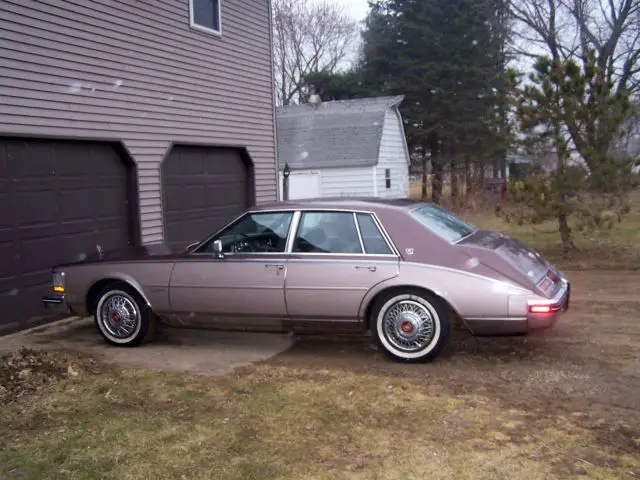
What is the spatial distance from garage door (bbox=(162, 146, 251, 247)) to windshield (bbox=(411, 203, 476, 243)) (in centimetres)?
499

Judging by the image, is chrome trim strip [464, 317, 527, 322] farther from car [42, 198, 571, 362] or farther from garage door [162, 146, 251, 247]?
garage door [162, 146, 251, 247]

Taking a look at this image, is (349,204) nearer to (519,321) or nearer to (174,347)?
(519,321)

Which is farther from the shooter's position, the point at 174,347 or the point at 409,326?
the point at 174,347

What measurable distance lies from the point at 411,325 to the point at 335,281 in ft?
2.55

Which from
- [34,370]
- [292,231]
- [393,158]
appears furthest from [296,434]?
[393,158]

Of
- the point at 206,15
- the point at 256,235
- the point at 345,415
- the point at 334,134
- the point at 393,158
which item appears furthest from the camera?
the point at 393,158

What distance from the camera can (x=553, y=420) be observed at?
14.4ft

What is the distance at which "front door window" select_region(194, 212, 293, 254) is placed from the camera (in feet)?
20.6

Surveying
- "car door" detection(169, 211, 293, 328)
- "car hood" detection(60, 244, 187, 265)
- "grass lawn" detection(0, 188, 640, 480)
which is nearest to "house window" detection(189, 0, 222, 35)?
"car hood" detection(60, 244, 187, 265)

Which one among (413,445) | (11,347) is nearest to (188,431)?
(413,445)

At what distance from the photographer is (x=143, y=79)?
976 cm

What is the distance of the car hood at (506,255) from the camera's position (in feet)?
A: 18.2

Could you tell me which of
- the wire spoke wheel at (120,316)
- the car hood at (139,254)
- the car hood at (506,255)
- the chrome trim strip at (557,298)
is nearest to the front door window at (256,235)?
the car hood at (139,254)

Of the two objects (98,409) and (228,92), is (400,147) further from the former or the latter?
(98,409)
